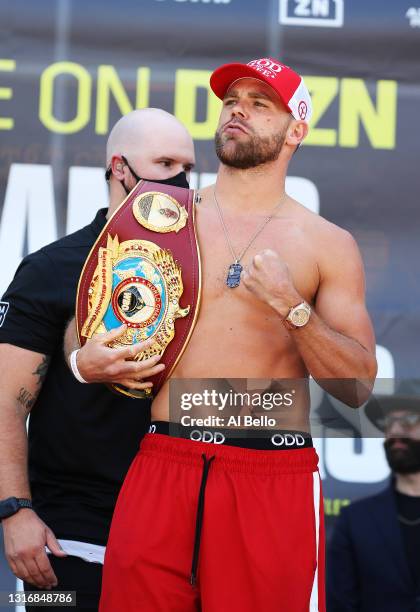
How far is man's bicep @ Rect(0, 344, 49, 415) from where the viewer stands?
2766 mm

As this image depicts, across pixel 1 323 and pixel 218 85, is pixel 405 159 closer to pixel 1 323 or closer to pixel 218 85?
pixel 218 85

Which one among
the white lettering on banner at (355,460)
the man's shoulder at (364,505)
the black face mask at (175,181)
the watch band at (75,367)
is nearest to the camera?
the watch band at (75,367)

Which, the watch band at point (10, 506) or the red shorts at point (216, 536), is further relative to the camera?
the watch band at point (10, 506)

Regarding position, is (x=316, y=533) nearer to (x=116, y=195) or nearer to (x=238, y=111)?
(x=238, y=111)

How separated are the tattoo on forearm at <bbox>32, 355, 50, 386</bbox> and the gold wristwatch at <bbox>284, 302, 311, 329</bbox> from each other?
0.83 meters

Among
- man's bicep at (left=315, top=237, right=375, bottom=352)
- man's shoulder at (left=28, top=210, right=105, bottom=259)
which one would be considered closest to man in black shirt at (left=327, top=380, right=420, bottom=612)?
man's bicep at (left=315, top=237, right=375, bottom=352)

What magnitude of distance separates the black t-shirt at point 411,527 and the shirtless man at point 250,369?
944 mm

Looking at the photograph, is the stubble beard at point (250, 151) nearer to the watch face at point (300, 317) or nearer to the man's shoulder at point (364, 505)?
the watch face at point (300, 317)

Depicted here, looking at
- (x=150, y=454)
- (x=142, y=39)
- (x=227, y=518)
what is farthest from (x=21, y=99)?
(x=227, y=518)

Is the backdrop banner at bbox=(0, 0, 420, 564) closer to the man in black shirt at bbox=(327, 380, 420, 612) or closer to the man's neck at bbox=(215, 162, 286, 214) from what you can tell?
the man in black shirt at bbox=(327, 380, 420, 612)

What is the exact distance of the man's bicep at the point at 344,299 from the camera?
2418 mm

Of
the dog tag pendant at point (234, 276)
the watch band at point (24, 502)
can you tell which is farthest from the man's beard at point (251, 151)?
the watch band at point (24, 502)

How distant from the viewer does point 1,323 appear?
9.22 ft

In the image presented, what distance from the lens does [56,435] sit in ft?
9.18
